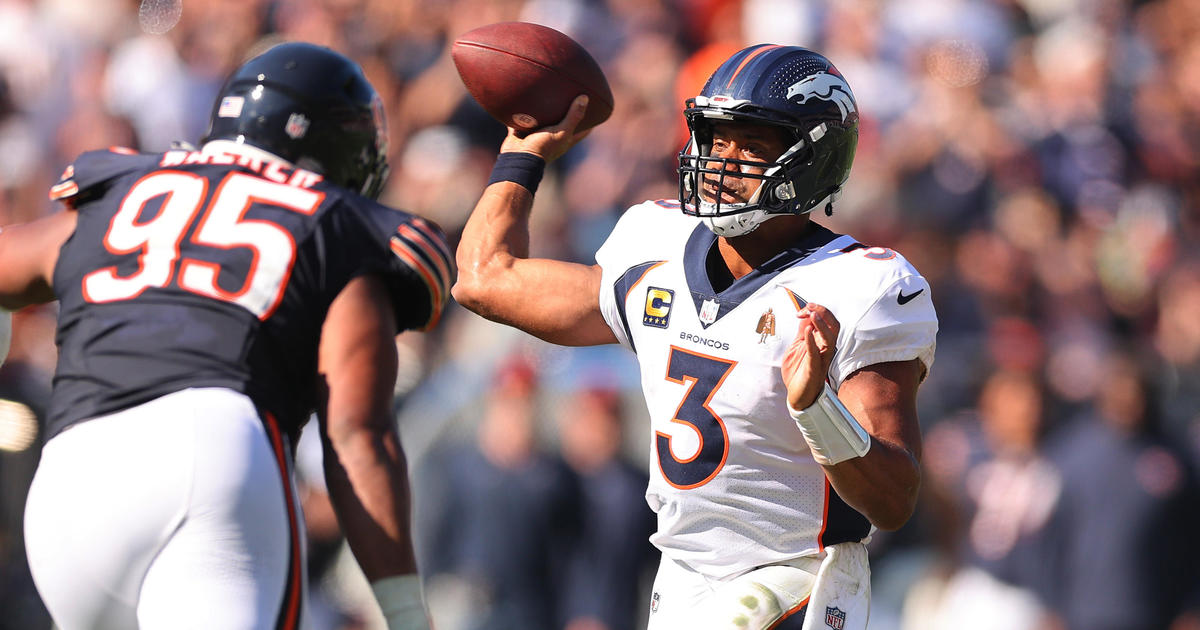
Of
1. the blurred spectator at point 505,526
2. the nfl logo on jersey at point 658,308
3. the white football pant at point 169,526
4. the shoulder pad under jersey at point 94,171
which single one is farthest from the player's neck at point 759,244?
the blurred spectator at point 505,526

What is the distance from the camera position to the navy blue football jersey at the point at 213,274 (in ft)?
10.6

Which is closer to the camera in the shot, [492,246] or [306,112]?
[306,112]

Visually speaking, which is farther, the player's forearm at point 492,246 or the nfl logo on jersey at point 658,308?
the player's forearm at point 492,246

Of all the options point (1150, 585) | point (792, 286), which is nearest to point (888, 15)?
point (1150, 585)

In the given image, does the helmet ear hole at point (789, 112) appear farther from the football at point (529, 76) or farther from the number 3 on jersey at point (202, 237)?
the number 3 on jersey at point (202, 237)

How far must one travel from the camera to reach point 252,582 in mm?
3035

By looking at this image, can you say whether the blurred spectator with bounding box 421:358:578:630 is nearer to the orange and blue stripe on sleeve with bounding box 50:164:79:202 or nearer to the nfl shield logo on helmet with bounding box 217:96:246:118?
the nfl shield logo on helmet with bounding box 217:96:246:118

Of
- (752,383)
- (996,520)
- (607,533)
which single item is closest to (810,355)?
(752,383)

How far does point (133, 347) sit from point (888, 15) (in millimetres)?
7688

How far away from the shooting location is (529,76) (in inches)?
153

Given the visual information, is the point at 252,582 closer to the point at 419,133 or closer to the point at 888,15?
the point at 419,133

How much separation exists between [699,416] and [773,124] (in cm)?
68

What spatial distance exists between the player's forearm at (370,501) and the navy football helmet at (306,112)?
30.2 inches

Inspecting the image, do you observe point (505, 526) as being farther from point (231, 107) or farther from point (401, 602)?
point (401, 602)
